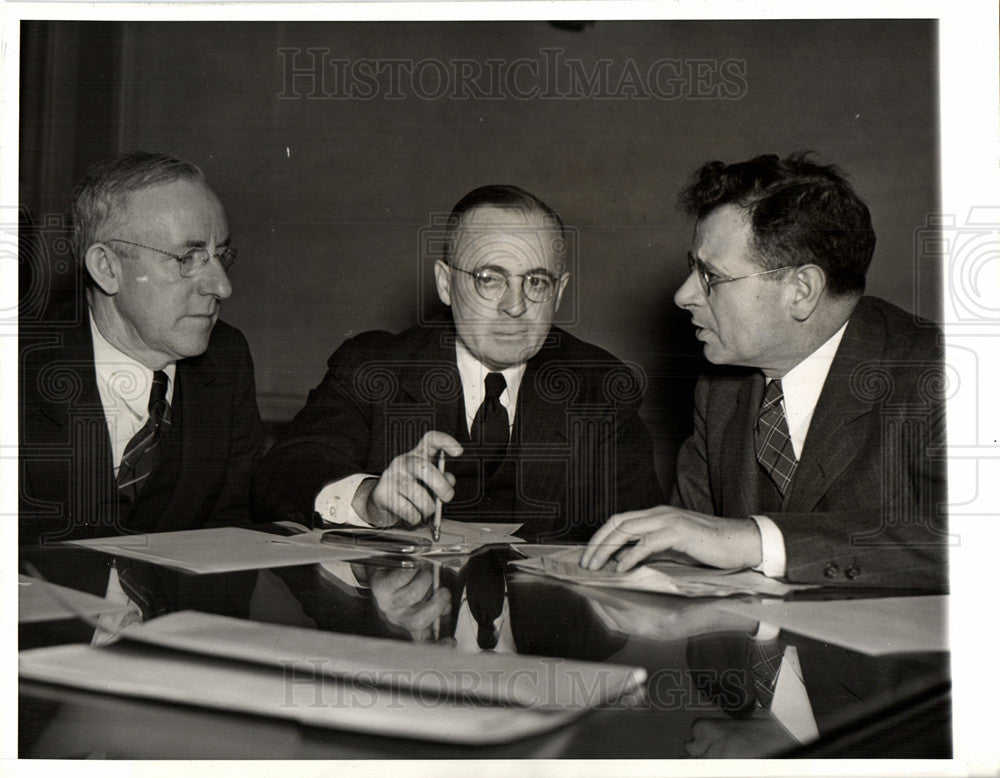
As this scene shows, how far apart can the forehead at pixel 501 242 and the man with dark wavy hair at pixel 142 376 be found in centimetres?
42

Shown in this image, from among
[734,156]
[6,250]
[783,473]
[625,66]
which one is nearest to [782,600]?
[783,473]

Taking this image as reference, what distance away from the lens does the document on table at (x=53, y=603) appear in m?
1.13

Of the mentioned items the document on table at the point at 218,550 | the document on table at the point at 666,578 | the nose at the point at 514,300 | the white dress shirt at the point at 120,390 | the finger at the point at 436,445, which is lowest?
the document on table at the point at 666,578

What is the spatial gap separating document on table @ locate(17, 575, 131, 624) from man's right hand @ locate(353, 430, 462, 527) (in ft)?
1.57

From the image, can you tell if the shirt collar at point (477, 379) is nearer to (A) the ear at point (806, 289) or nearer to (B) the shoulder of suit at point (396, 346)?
(B) the shoulder of suit at point (396, 346)

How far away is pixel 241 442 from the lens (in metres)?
1.62

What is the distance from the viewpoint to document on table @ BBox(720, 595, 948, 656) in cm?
107

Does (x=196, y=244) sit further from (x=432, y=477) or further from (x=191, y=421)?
(x=432, y=477)

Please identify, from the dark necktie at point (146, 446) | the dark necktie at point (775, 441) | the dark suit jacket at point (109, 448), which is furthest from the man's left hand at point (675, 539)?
the dark necktie at point (146, 446)

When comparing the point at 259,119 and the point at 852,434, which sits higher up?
the point at 259,119

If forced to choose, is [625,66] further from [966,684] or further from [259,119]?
[966,684]

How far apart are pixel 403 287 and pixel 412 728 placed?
2.70 ft

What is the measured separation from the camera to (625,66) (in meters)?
1.61

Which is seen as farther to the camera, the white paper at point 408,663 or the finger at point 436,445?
the finger at point 436,445
